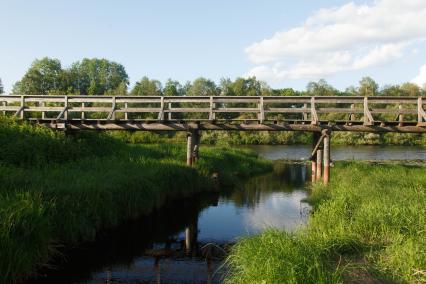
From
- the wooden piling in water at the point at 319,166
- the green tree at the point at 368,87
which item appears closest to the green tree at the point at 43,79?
the green tree at the point at 368,87

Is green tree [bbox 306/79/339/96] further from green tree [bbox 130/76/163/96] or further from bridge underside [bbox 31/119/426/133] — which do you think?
bridge underside [bbox 31/119/426/133]

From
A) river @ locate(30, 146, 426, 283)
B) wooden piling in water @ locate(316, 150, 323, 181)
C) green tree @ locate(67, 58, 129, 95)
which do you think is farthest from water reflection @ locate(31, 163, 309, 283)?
green tree @ locate(67, 58, 129, 95)

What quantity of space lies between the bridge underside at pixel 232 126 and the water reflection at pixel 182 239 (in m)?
3.42

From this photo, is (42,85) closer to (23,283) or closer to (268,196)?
(268,196)

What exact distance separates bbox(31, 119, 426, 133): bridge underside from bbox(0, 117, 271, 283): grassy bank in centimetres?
100

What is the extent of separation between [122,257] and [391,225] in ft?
22.3

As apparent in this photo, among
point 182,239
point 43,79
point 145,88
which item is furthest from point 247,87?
point 182,239

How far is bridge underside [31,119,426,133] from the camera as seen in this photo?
1864cm

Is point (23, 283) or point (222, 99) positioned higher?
point (222, 99)

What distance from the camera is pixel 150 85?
103 meters

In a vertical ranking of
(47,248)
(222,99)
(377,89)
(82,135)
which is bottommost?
(47,248)

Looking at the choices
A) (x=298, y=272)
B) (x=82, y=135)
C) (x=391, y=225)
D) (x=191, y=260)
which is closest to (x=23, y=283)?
(x=191, y=260)

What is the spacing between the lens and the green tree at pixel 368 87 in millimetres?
96875

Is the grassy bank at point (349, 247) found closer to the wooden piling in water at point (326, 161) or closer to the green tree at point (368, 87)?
the wooden piling in water at point (326, 161)
